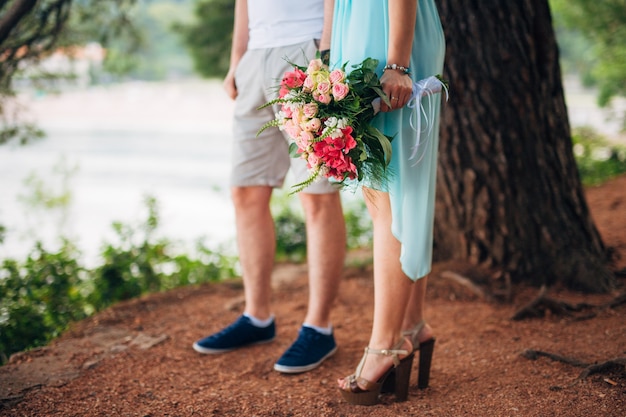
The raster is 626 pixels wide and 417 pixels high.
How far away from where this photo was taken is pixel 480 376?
2.37m

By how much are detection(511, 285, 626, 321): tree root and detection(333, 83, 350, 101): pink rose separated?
162 centimetres

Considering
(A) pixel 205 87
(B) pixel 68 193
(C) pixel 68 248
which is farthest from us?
(A) pixel 205 87

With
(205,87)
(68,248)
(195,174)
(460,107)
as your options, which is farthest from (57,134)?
(460,107)

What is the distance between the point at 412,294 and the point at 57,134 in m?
25.8

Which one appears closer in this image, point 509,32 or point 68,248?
point 509,32

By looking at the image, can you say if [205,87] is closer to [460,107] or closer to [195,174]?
[195,174]

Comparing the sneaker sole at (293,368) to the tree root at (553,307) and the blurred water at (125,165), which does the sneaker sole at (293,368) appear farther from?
the blurred water at (125,165)

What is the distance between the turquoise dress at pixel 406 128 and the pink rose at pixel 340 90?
22 centimetres

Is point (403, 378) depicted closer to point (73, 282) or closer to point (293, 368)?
point (293, 368)

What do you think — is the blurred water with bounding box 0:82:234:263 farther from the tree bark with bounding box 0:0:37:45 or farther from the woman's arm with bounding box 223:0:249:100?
the woman's arm with bounding box 223:0:249:100

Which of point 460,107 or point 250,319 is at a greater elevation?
point 460,107

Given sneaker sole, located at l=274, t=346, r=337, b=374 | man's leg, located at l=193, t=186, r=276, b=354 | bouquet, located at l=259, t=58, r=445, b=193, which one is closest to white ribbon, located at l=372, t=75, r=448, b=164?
bouquet, located at l=259, t=58, r=445, b=193

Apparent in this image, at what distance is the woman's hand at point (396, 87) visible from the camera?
1.96m

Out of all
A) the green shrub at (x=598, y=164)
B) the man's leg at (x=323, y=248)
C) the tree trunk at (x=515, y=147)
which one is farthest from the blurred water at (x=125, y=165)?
the green shrub at (x=598, y=164)
